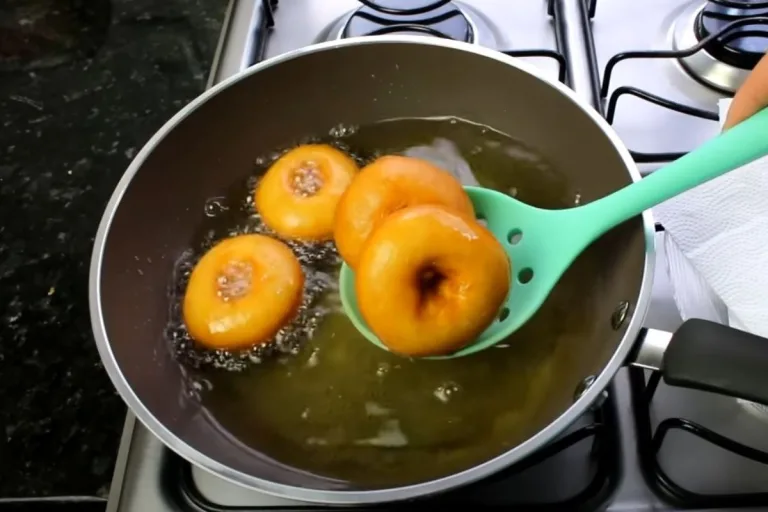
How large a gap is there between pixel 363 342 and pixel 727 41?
0.36 m

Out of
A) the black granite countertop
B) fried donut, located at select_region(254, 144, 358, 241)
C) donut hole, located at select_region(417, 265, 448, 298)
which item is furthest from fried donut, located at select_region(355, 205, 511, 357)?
the black granite countertop

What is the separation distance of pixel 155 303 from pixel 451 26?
0.34m

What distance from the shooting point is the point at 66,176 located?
2.22 feet

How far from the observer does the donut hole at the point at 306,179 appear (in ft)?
1.92

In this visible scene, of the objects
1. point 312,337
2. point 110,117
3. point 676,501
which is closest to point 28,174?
point 110,117

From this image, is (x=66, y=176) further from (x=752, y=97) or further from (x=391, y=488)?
(x=752, y=97)

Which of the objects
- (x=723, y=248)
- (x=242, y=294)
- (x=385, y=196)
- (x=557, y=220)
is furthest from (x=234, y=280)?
(x=723, y=248)

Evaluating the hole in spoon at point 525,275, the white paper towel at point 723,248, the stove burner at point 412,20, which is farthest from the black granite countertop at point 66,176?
the white paper towel at point 723,248

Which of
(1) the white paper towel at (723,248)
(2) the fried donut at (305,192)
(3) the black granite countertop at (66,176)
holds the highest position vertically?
(1) the white paper towel at (723,248)

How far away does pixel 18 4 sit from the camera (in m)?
0.81

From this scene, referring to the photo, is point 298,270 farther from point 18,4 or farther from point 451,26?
point 18,4

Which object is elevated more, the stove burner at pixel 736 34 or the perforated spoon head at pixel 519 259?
the stove burner at pixel 736 34

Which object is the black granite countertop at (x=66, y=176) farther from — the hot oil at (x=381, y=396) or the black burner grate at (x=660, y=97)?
the black burner grate at (x=660, y=97)

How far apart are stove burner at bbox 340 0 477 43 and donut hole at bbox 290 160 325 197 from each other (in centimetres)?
15
